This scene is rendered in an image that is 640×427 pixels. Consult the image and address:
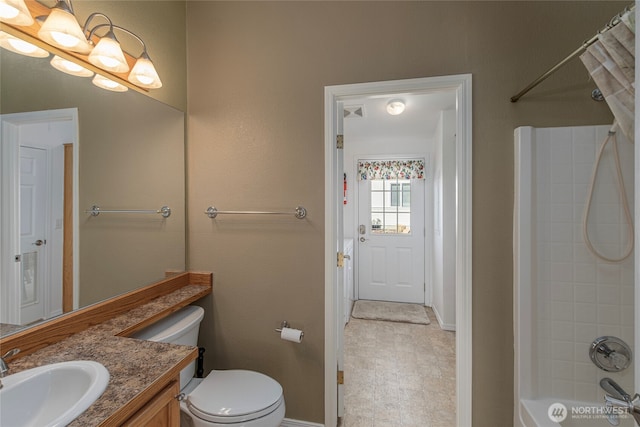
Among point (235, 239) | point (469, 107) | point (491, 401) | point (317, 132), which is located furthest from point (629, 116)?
point (235, 239)

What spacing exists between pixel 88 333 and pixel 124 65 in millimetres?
1198

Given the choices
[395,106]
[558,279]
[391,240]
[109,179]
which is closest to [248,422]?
[109,179]

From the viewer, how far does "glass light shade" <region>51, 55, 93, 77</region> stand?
1.12 metres

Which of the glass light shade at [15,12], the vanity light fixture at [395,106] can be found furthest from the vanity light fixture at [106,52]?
the vanity light fixture at [395,106]

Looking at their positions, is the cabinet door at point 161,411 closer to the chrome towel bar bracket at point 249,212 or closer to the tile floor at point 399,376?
the chrome towel bar bracket at point 249,212

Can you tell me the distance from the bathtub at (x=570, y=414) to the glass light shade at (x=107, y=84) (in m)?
2.49

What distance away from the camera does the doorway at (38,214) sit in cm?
96

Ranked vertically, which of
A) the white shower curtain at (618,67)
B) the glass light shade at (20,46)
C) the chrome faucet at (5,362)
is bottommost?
the chrome faucet at (5,362)

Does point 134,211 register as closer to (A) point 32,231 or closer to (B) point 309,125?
(A) point 32,231

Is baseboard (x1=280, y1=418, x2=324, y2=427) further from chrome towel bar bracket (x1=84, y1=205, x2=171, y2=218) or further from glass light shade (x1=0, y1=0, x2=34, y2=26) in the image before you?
glass light shade (x1=0, y1=0, x2=34, y2=26)

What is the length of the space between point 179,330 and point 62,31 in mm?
1339

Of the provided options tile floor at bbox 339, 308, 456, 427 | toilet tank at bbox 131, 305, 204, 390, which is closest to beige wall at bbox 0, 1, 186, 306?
toilet tank at bbox 131, 305, 204, 390

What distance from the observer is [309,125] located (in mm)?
1634

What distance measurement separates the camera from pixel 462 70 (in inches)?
57.4
